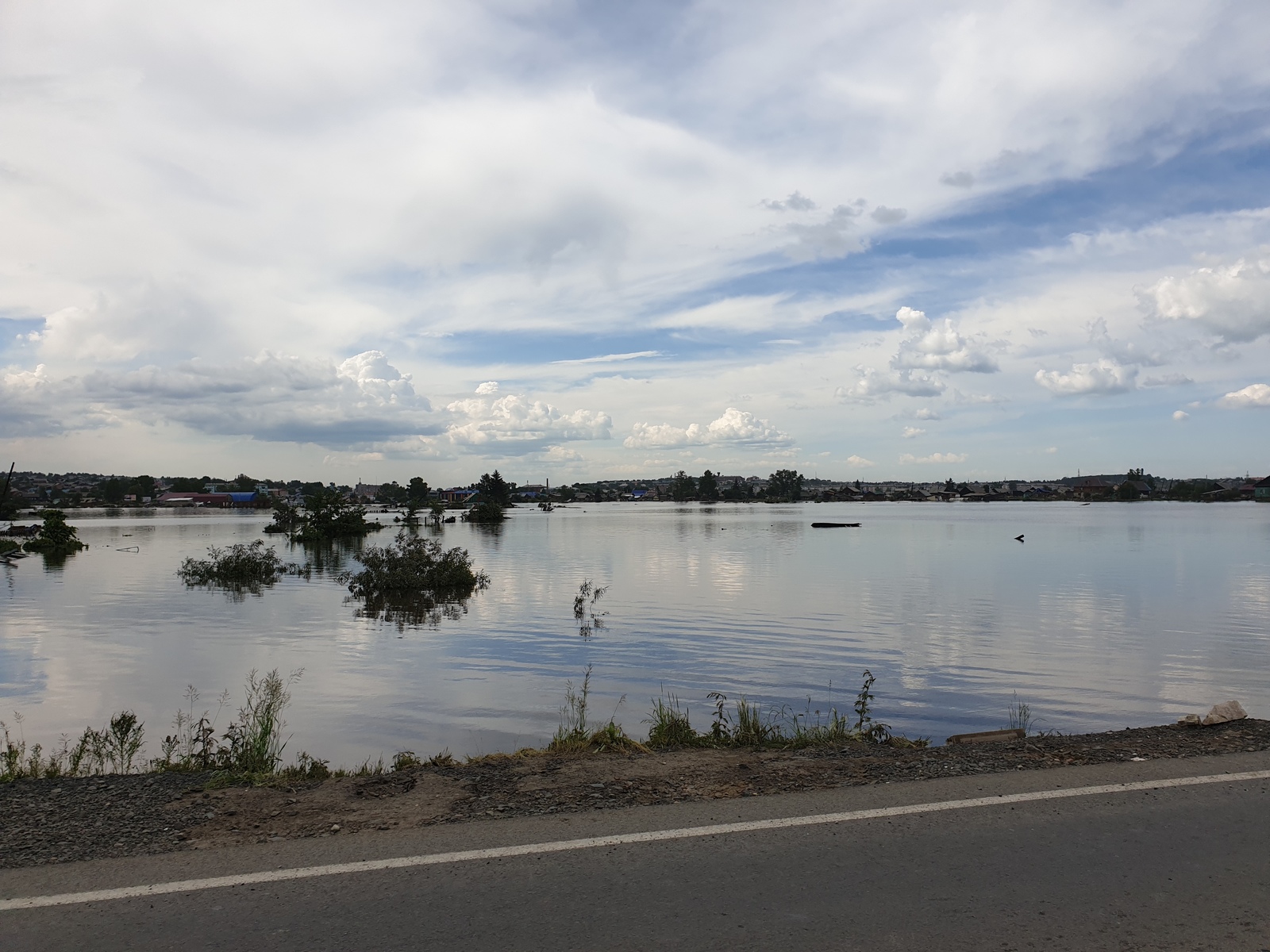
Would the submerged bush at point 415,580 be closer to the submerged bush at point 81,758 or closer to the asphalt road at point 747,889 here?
the submerged bush at point 81,758

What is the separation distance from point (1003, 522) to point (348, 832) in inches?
4912

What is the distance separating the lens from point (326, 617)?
109ft

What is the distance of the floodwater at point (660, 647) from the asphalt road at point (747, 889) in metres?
8.36

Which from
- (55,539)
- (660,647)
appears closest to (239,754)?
(660,647)

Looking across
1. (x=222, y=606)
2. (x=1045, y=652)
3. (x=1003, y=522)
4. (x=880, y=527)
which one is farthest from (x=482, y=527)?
(x=1045, y=652)

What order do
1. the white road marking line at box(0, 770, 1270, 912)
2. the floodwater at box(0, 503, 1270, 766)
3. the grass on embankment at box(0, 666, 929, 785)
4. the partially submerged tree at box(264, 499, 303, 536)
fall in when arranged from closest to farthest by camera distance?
1. the white road marking line at box(0, 770, 1270, 912)
2. the grass on embankment at box(0, 666, 929, 785)
3. the floodwater at box(0, 503, 1270, 766)
4. the partially submerged tree at box(264, 499, 303, 536)

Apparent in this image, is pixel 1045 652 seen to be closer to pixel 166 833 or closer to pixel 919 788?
pixel 919 788

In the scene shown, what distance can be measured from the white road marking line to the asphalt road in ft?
0.30

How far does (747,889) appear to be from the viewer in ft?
19.1

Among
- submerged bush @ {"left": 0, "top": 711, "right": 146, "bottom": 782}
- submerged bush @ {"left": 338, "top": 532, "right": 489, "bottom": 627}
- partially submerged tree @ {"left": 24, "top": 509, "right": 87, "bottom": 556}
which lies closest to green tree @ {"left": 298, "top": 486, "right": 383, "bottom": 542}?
partially submerged tree @ {"left": 24, "top": 509, "right": 87, "bottom": 556}

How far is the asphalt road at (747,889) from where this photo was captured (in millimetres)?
5188

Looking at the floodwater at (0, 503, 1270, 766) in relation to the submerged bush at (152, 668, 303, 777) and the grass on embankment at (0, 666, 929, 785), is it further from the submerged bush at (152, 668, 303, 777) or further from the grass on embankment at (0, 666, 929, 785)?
the grass on embankment at (0, 666, 929, 785)

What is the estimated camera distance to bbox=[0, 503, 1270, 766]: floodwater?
1764cm

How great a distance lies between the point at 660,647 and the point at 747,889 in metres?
20.2
